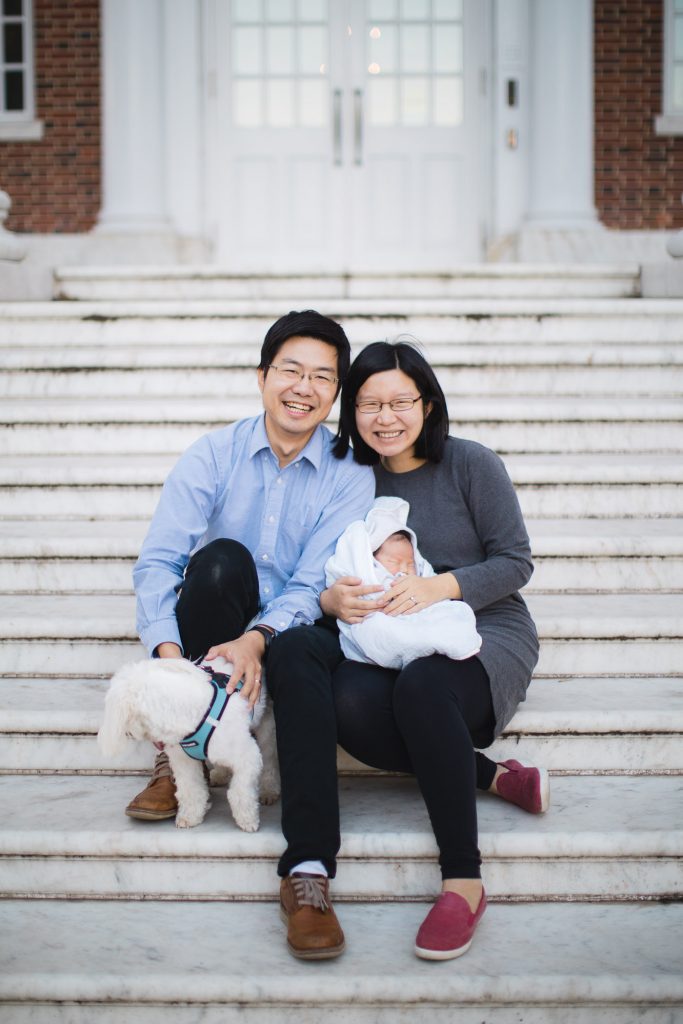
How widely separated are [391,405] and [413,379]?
0.09 meters

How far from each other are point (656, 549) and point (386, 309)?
83.6 inches

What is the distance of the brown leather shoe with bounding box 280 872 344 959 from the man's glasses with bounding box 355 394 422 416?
3.68ft

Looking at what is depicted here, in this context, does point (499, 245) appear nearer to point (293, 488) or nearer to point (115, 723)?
point (293, 488)

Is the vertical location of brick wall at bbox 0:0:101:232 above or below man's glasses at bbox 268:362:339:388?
above

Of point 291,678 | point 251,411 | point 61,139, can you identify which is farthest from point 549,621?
point 61,139

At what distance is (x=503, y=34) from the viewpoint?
687 cm

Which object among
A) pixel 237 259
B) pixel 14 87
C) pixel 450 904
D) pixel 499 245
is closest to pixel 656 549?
pixel 450 904

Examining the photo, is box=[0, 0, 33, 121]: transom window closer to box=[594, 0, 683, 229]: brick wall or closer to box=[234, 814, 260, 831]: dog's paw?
box=[594, 0, 683, 229]: brick wall

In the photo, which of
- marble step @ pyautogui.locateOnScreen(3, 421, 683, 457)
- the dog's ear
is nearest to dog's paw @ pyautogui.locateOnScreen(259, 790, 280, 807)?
the dog's ear

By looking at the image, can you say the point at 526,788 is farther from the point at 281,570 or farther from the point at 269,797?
the point at 281,570

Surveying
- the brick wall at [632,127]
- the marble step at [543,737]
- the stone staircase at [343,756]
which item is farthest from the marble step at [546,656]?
the brick wall at [632,127]

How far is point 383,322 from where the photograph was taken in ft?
15.5

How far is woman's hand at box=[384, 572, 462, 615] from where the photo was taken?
228 cm

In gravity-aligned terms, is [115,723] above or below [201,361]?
below
